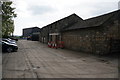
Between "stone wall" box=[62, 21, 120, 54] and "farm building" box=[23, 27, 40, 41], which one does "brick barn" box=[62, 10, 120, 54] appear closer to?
"stone wall" box=[62, 21, 120, 54]

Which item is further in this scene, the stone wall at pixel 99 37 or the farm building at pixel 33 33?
the farm building at pixel 33 33

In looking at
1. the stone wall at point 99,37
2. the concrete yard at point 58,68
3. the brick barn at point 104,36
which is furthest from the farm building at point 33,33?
the concrete yard at point 58,68

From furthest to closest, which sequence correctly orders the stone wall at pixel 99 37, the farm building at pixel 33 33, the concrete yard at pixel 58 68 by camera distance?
the farm building at pixel 33 33
the stone wall at pixel 99 37
the concrete yard at pixel 58 68

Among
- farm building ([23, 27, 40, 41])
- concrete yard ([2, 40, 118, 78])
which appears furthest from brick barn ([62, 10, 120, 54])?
farm building ([23, 27, 40, 41])

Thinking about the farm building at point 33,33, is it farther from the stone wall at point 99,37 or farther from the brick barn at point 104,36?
the brick barn at point 104,36

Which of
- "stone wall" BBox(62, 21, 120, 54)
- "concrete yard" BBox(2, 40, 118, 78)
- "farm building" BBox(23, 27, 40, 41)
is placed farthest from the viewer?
"farm building" BBox(23, 27, 40, 41)

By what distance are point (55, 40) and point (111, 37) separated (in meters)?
14.6

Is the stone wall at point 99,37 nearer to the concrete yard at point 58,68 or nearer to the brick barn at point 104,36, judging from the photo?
the brick barn at point 104,36

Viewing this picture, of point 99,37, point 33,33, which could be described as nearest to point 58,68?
point 99,37

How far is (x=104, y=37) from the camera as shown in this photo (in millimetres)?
13820

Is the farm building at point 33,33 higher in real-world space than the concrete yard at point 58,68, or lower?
higher

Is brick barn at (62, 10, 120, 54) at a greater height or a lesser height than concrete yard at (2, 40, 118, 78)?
greater

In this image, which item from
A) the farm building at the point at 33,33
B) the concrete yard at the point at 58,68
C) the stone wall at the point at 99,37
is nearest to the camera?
the concrete yard at the point at 58,68

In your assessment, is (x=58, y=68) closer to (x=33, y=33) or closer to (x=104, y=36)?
(x=104, y=36)
